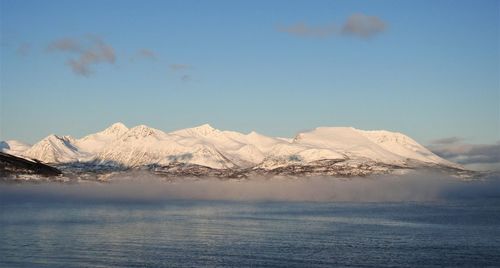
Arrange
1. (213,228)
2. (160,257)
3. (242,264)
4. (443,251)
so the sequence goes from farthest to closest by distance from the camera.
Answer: (213,228) → (443,251) → (160,257) → (242,264)

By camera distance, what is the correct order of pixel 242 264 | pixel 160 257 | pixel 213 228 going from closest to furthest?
pixel 242 264
pixel 160 257
pixel 213 228

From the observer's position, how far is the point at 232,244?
3888 inches

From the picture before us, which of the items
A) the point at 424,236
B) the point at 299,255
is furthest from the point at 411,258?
the point at 424,236

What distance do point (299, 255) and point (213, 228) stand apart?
47.3 metres

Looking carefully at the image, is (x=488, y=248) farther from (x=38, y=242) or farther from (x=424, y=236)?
Answer: (x=38, y=242)

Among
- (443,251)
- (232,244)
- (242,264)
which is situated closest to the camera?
(242,264)

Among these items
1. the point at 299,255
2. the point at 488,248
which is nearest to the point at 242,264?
the point at 299,255

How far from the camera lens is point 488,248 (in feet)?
313

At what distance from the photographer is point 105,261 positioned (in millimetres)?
79125

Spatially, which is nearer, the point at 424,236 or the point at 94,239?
the point at 94,239

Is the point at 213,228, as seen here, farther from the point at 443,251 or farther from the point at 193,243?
the point at 443,251

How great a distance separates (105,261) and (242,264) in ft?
57.6

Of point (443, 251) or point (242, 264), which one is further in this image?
point (443, 251)

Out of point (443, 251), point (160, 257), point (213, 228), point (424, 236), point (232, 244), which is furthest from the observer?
point (213, 228)
